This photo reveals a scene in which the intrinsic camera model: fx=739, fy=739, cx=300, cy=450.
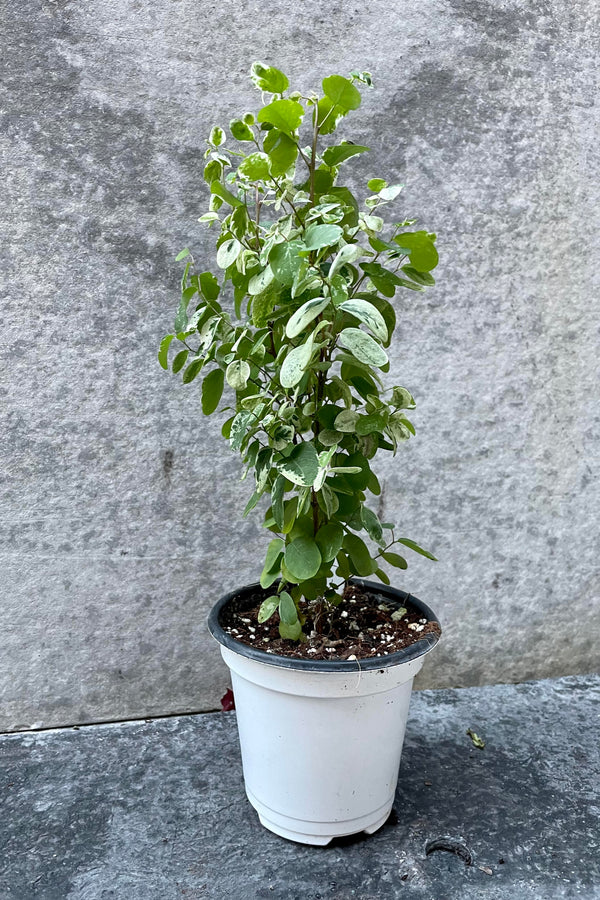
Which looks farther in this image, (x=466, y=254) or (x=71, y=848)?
(x=466, y=254)

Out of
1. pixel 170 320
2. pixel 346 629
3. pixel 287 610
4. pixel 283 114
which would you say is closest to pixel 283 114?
pixel 283 114

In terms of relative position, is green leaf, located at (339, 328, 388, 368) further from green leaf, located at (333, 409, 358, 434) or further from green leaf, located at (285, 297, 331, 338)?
green leaf, located at (333, 409, 358, 434)

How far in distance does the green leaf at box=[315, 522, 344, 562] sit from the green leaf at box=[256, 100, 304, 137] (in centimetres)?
66

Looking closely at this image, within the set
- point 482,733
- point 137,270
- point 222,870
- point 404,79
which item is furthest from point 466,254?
point 222,870

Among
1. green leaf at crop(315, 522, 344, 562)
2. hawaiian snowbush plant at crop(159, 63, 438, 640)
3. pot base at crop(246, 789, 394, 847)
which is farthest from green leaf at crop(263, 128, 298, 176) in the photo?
pot base at crop(246, 789, 394, 847)

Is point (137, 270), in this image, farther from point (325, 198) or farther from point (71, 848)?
point (71, 848)

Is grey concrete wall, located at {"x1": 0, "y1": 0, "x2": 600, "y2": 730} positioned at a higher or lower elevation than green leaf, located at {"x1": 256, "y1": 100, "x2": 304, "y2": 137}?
lower

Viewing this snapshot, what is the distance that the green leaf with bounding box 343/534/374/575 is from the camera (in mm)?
1347

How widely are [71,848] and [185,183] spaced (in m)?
1.34

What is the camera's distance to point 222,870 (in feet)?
4.25

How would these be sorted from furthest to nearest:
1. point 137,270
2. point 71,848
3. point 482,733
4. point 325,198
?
1. point 482,733
2. point 137,270
3. point 71,848
4. point 325,198

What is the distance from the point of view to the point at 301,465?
3.93 feet

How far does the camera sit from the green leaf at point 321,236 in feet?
3.48

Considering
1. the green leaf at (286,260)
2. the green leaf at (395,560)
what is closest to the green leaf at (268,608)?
the green leaf at (395,560)
